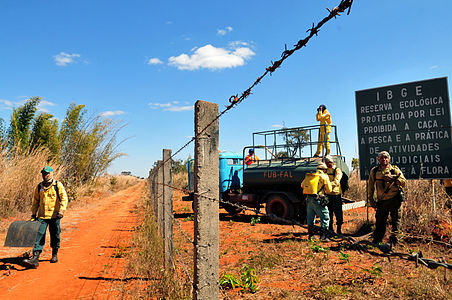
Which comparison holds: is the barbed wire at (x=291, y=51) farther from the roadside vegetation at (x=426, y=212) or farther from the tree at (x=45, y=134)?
the tree at (x=45, y=134)

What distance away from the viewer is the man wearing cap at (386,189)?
5.67 meters

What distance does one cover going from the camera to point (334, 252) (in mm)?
6309

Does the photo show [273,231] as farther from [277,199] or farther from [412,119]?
[412,119]

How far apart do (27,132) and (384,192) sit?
1565 centimetres

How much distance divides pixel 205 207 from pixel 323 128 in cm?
827

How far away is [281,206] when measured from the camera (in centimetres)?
1030

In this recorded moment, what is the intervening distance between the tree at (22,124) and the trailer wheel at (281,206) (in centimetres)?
1143

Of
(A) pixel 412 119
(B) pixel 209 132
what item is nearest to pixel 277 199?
(A) pixel 412 119

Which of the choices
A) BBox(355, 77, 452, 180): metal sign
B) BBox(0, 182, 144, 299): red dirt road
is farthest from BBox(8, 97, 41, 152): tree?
BBox(355, 77, 452, 180): metal sign

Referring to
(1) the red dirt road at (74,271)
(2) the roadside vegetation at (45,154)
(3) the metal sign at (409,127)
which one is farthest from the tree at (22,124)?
(3) the metal sign at (409,127)

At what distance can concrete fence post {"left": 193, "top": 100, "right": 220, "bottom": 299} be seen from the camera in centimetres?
250

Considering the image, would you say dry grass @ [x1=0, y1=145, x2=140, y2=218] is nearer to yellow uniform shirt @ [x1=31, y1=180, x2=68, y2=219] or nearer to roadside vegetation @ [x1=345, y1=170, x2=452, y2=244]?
yellow uniform shirt @ [x1=31, y1=180, x2=68, y2=219]

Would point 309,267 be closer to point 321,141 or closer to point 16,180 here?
point 321,141

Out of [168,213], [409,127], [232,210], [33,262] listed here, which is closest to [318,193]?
[409,127]
